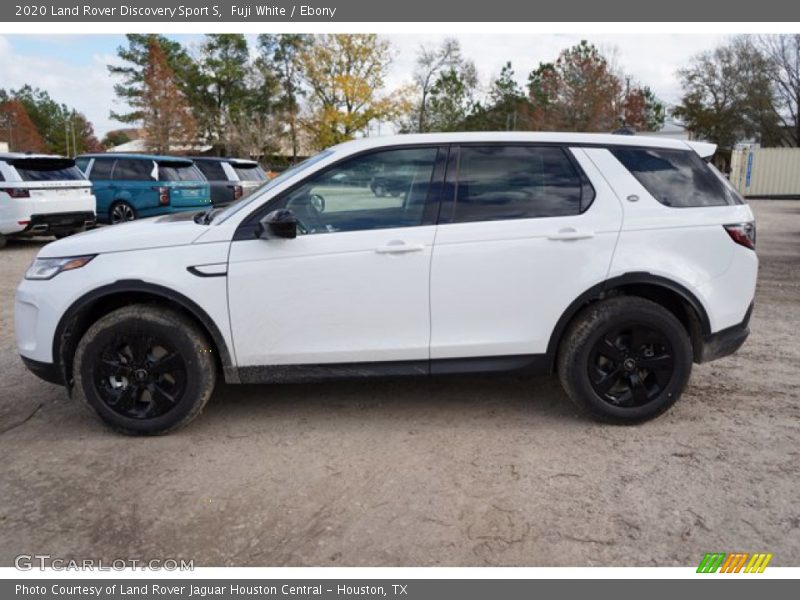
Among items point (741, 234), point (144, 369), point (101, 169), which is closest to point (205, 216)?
point (144, 369)

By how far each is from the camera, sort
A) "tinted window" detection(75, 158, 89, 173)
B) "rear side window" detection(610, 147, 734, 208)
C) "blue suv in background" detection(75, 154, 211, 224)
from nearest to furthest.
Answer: "rear side window" detection(610, 147, 734, 208) → "blue suv in background" detection(75, 154, 211, 224) → "tinted window" detection(75, 158, 89, 173)

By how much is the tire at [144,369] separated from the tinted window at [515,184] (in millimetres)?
1804

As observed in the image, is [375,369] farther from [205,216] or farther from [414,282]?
[205,216]

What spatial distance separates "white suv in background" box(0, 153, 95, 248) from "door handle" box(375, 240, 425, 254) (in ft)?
34.2

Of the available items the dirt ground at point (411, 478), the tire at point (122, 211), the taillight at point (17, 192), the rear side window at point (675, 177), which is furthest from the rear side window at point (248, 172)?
the rear side window at point (675, 177)

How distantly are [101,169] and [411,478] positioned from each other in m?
13.9

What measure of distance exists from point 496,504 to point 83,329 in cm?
274

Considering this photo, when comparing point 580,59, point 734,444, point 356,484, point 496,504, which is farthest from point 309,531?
point 580,59

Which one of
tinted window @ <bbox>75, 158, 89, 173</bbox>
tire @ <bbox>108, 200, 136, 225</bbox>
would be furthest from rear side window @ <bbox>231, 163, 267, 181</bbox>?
tinted window @ <bbox>75, 158, 89, 173</bbox>

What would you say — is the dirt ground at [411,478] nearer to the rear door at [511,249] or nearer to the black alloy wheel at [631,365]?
the black alloy wheel at [631,365]

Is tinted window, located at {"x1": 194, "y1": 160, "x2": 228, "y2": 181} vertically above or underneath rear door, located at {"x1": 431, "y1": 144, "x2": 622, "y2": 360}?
above

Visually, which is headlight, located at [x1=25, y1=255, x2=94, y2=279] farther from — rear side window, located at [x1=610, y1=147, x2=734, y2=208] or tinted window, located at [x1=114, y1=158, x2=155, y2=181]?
tinted window, located at [x1=114, y1=158, x2=155, y2=181]

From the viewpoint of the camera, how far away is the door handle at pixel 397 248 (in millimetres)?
4000

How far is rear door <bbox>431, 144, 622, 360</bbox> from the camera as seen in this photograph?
4051mm
